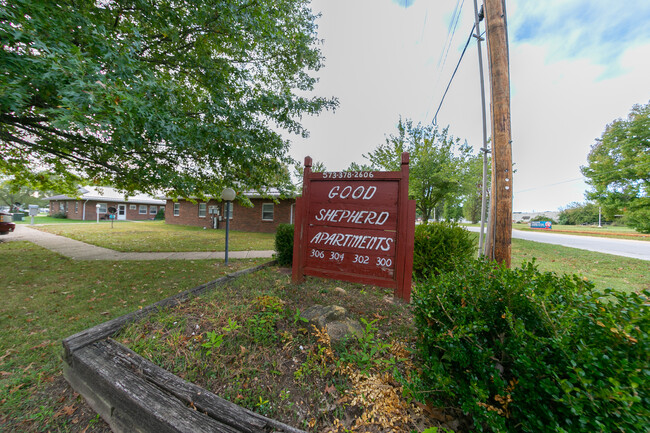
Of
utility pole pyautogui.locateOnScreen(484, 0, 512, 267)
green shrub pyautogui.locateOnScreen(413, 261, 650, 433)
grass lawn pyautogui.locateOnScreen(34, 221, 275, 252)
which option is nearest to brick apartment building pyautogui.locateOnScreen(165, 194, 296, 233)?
grass lawn pyautogui.locateOnScreen(34, 221, 275, 252)

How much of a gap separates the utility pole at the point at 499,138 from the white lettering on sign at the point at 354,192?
167 centimetres

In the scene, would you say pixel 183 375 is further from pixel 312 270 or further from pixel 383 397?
pixel 312 270

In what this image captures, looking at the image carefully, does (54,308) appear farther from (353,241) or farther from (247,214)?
(247,214)

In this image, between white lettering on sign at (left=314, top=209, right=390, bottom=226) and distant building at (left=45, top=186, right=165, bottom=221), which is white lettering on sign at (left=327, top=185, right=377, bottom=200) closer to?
white lettering on sign at (left=314, top=209, right=390, bottom=226)

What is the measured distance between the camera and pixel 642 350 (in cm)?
100

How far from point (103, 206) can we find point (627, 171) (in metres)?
47.3

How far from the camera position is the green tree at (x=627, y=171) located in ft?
44.1

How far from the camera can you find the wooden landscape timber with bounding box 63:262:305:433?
4.72 ft

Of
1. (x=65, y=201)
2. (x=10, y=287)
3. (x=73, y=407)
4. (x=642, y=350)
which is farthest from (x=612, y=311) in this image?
(x=65, y=201)

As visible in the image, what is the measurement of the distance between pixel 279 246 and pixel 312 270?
2.30 meters

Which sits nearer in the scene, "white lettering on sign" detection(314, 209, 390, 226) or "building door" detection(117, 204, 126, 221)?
"white lettering on sign" detection(314, 209, 390, 226)

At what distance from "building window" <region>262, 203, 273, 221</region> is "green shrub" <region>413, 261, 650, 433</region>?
581 inches

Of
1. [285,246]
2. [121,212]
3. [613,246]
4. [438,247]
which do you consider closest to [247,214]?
[285,246]

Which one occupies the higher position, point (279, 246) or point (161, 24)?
point (161, 24)
